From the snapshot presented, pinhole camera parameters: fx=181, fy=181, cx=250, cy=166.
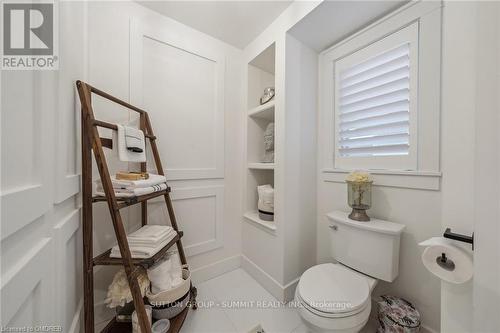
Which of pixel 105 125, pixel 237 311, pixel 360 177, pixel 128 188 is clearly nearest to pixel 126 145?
pixel 105 125

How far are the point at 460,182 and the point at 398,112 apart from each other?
1.95 ft

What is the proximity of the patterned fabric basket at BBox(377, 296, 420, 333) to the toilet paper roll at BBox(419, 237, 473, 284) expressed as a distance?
17.3 inches

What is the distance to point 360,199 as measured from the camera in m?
1.19

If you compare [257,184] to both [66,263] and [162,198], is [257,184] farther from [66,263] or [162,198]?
[66,263]

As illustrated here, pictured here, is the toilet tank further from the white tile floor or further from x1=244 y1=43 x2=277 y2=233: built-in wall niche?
x1=244 y1=43 x2=277 y2=233: built-in wall niche

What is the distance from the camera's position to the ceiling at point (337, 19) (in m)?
1.10

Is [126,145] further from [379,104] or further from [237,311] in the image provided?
[379,104]

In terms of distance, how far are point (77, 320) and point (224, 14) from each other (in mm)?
2053

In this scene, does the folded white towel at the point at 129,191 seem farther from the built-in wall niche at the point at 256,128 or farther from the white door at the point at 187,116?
the built-in wall niche at the point at 256,128

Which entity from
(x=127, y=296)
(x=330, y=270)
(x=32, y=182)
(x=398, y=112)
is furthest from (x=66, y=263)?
(x=398, y=112)

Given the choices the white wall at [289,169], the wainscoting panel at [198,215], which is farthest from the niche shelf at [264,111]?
the wainscoting panel at [198,215]

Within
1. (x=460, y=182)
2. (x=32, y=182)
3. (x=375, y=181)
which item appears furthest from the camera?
(x=375, y=181)

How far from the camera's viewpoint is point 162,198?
136 cm

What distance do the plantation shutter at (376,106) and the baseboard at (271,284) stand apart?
1104 millimetres
